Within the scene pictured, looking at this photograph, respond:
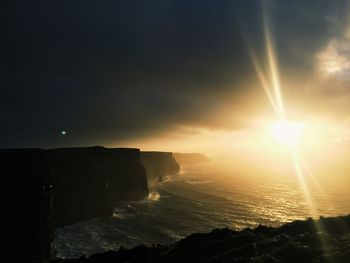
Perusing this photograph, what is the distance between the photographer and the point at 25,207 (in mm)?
50344

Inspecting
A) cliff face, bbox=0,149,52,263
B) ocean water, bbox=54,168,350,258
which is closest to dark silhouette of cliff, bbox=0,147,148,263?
cliff face, bbox=0,149,52,263

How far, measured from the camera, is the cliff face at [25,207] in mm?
47906

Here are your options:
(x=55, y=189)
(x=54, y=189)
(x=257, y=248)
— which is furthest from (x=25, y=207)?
(x=257, y=248)

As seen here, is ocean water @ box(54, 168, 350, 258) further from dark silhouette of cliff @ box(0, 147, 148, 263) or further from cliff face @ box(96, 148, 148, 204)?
cliff face @ box(96, 148, 148, 204)

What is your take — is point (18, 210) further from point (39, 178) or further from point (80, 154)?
point (80, 154)

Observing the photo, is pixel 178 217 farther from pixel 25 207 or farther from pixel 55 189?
pixel 25 207

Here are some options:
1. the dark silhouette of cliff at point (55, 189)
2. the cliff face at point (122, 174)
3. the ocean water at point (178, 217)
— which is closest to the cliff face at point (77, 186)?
the dark silhouette of cliff at point (55, 189)

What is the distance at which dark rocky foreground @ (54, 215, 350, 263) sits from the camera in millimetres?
27744

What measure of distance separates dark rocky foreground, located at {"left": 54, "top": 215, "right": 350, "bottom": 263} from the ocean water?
26933 mm

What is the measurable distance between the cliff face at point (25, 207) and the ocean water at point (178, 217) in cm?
785

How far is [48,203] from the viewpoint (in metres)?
53.2

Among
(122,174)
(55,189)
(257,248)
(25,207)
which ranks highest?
(122,174)

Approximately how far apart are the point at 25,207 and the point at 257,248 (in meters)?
36.6

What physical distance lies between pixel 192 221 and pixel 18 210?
138 feet
